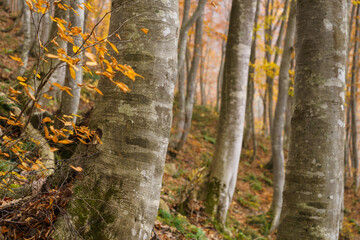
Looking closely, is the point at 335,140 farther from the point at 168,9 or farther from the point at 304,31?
the point at 168,9

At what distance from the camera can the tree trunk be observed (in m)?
1.81

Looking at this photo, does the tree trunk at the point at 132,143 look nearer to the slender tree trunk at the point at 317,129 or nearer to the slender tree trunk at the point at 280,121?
the slender tree trunk at the point at 317,129

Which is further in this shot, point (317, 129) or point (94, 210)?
point (317, 129)

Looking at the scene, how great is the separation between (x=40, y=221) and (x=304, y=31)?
304cm

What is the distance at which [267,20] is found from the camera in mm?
12477

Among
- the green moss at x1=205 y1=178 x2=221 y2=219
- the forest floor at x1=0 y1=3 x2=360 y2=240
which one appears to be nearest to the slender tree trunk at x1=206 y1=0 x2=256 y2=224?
the green moss at x1=205 y1=178 x2=221 y2=219

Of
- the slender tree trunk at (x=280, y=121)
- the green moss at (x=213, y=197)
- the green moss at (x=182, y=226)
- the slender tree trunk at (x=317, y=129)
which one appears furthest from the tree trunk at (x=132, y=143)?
the slender tree trunk at (x=280, y=121)

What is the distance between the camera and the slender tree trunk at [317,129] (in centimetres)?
232

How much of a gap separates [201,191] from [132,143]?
3998 millimetres

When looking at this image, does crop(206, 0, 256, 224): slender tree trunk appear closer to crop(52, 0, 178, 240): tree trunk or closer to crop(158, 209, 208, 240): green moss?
crop(158, 209, 208, 240): green moss

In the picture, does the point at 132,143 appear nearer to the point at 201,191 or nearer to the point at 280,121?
the point at 201,191

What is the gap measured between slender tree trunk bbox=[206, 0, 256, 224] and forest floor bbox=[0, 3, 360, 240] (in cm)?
34

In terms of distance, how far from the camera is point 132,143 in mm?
1828

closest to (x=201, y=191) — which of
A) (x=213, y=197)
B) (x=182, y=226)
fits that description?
(x=213, y=197)
